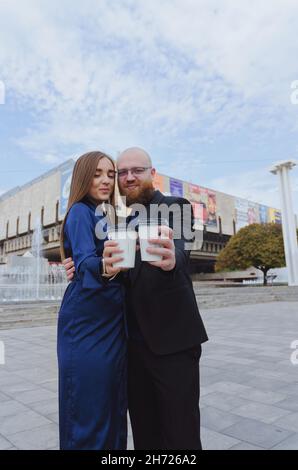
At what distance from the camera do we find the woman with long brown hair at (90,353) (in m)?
1.43

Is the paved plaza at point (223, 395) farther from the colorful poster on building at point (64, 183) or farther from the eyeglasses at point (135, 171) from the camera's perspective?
the colorful poster on building at point (64, 183)

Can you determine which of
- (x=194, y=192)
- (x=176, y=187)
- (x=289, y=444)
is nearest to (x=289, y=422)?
(x=289, y=444)

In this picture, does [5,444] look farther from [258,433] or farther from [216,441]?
[258,433]

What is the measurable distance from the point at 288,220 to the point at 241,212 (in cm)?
3189

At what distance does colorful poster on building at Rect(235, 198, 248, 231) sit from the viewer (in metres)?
62.2

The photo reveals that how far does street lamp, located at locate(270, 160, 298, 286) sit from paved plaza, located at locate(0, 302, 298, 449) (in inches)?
1005

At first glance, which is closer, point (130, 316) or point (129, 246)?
point (129, 246)

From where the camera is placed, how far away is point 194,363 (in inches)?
60.8

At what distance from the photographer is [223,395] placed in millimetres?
3789

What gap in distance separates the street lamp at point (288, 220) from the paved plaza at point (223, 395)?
25535mm

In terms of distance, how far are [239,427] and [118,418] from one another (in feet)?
6.05

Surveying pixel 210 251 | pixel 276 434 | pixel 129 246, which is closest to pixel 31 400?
pixel 276 434

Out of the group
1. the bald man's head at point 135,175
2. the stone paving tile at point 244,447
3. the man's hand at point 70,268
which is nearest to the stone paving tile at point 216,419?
the stone paving tile at point 244,447
